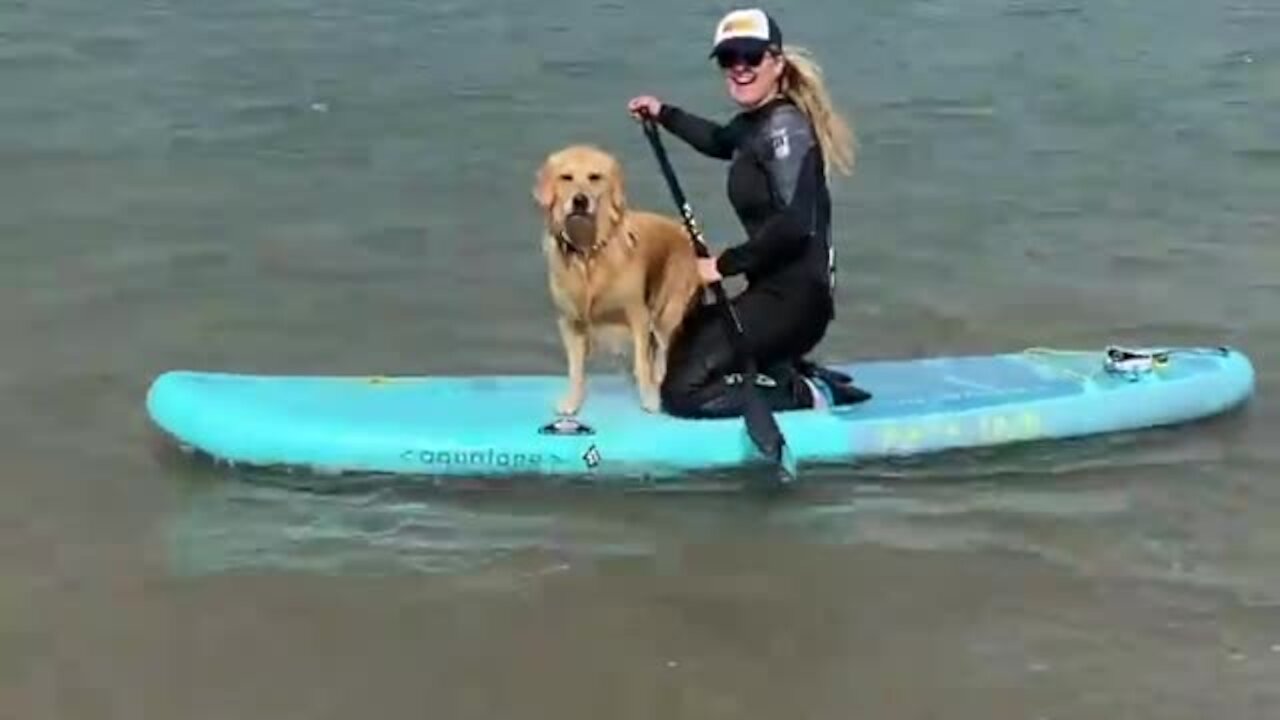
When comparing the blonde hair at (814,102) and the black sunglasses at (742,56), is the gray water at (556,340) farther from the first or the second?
the black sunglasses at (742,56)

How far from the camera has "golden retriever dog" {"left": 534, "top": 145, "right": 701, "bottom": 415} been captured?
7.42 meters

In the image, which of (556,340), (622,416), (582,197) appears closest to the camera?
(582,197)

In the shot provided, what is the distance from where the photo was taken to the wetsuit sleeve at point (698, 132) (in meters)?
7.77

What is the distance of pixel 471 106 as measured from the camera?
509 inches

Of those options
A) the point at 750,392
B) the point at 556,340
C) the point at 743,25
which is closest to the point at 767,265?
the point at 750,392

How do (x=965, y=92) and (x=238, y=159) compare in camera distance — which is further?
(x=965, y=92)

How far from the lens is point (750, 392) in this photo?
25.4 feet

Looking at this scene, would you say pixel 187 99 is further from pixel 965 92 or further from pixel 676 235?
pixel 676 235

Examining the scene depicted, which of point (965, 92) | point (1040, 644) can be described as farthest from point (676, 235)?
point (965, 92)

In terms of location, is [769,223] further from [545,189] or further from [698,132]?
[545,189]

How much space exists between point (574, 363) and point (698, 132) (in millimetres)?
931

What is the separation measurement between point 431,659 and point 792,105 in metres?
2.35

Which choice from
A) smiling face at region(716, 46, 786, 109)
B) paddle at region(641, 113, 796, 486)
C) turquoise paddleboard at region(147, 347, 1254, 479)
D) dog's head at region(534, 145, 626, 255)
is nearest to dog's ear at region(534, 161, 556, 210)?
dog's head at region(534, 145, 626, 255)

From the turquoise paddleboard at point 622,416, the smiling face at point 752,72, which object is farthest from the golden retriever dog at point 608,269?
the smiling face at point 752,72
